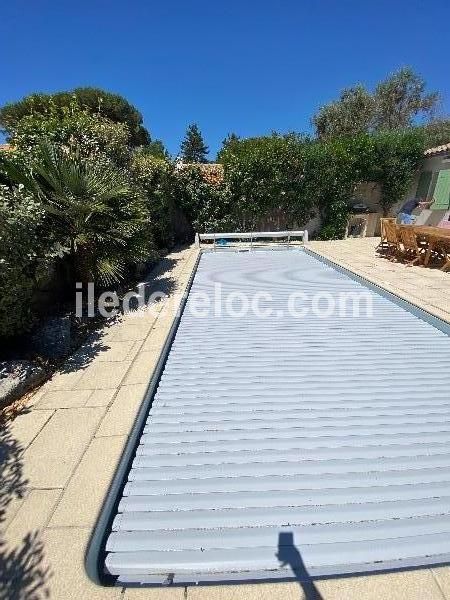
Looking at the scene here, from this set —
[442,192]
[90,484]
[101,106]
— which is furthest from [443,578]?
[101,106]

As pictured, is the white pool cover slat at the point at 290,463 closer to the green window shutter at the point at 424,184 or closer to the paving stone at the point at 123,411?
the paving stone at the point at 123,411

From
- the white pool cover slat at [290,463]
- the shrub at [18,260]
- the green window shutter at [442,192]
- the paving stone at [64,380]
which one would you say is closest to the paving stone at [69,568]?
the white pool cover slat at [290,463]

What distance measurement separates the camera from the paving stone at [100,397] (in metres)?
3.45

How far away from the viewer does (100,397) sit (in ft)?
11.6

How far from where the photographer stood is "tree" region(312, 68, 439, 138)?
949 inches

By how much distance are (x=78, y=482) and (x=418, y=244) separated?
30.8 ft

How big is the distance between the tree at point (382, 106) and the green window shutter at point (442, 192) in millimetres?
12987

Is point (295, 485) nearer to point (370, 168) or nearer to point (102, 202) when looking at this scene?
point (102, 202)

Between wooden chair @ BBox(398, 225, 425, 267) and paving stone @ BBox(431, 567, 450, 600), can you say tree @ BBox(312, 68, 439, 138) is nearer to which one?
wooden chair @ BBox(398, 225, 425, 267)

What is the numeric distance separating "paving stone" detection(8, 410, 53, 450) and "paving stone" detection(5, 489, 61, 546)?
2.19 ft

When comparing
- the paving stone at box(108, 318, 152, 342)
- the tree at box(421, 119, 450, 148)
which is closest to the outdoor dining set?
the paving stone at box(108, 318, 152, 342)

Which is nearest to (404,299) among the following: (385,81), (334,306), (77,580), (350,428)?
(334,306)

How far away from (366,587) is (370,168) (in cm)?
1574

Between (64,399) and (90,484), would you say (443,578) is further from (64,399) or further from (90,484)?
(64,399)
